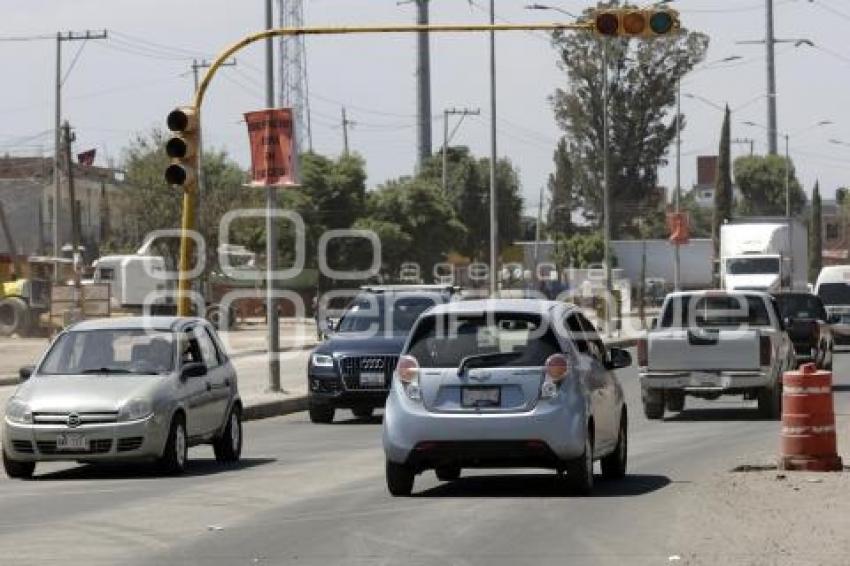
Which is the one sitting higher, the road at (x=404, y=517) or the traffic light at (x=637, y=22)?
the traffic light at (x=637, y=22)

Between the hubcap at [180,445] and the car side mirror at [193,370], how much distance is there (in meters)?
0.58

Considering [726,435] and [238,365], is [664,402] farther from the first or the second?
[238,365]

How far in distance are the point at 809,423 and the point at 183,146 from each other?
11.2 meters

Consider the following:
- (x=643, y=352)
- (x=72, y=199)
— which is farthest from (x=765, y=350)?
(x=72, y=199)

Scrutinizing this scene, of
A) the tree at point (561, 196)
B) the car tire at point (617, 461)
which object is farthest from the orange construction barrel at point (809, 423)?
the tree at point (561, 196)

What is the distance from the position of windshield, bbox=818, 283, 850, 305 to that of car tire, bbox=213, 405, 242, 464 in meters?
37.6

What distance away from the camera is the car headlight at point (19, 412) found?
19000 mm

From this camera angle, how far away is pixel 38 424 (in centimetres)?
1892

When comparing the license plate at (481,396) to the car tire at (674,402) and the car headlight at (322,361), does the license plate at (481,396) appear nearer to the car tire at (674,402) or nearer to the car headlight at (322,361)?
the car headlight at (322,361)

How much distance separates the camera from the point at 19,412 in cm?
1909

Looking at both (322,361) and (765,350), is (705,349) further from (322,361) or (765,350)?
(322,361)

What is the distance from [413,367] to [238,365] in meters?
30.4

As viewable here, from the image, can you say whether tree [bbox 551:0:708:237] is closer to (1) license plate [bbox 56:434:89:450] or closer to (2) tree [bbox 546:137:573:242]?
(2) tree [bbox 546:137:573:242]

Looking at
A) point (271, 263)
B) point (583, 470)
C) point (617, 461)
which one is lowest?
point (617, 461)
